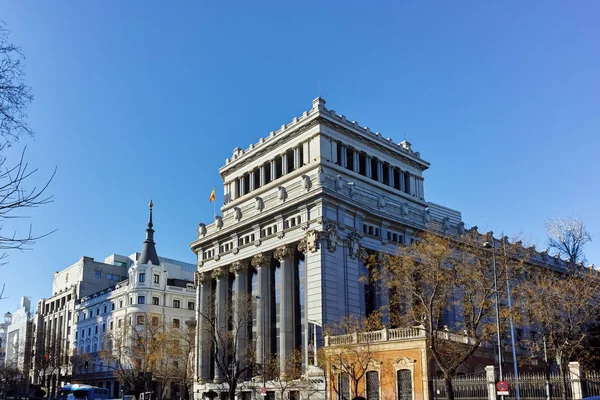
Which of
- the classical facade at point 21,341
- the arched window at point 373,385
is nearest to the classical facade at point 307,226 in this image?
the arched window at point 373,385

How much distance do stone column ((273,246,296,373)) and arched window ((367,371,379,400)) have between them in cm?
1278

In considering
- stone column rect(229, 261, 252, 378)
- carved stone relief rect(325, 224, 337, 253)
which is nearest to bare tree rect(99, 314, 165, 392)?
stone column rect(229, 261, 252, 378)

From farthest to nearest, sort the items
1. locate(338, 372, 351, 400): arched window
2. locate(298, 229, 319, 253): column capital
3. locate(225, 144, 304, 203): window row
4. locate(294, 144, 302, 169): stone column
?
1. locate(225, 144, 304, 203): window row
2. locate(294, 144, 302, 169): stone column
3. locate(298, 229, 319, 253): column capital
4. locate(338, 372, 351, 400): arched window

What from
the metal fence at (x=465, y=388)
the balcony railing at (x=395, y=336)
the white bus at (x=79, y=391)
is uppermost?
the balcony railing at (x=395, y=336)

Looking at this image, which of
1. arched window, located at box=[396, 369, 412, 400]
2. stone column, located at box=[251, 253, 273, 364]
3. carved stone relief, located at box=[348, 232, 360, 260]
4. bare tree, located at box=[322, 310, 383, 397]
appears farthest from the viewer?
stone column, located at box=[251, 253, 273, 364]

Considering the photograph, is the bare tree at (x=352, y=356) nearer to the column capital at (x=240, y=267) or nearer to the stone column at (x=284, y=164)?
the column capital at (x=240, y=267)

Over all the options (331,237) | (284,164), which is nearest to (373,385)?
(331,237)

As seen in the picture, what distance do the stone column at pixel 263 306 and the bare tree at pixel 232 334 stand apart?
876 mm

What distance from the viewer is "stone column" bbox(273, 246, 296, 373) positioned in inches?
2311

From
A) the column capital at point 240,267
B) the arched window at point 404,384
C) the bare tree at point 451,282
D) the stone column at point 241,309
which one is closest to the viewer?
the bare tree at point 451,282

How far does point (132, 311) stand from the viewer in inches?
3671

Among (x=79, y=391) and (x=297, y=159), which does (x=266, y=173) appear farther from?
(x=79, y=391)

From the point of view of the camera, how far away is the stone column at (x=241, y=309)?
60.7 m

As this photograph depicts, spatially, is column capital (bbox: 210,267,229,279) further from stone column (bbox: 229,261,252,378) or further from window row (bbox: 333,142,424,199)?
window row (bbox: 333,142,424,199)
